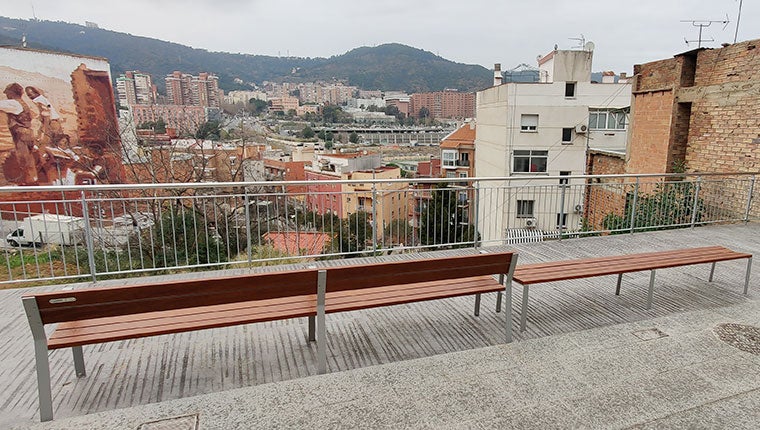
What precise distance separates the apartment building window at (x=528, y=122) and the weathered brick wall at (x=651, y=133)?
19410 mm

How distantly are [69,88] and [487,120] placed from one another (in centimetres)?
3065

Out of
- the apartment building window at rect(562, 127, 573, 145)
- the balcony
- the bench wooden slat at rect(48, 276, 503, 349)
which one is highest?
the apartment building window at rect(562, 127, 573, 145)

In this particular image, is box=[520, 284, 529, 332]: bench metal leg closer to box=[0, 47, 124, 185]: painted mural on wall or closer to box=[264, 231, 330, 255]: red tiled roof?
box=[264, 231, 330, 255]: red tiled roof

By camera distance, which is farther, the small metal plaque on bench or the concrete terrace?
the concrete terrace

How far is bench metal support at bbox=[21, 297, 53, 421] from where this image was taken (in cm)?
247

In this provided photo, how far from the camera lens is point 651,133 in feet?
38.5

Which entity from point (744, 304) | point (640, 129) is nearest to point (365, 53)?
point (640, 129)

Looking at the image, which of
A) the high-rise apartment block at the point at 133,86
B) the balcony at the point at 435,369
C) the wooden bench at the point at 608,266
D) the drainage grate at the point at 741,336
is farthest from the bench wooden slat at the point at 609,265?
the high-rise apartment block at the point at 133,86

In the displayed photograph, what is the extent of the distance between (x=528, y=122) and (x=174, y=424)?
3253 centimetres

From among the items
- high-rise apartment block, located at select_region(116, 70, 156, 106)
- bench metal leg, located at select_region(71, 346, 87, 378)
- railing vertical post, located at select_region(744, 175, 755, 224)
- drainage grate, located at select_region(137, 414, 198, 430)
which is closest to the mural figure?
high-rise apartment block, located at select_region(116, 70, 156, 106)

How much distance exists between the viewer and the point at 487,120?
35469 mm

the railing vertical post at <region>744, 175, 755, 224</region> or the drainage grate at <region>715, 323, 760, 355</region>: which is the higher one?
the railing vertical post at <region>744, 175, 755, 224</region>

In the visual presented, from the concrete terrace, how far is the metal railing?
1396 millimetres

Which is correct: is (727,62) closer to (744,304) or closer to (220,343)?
(744,304)
